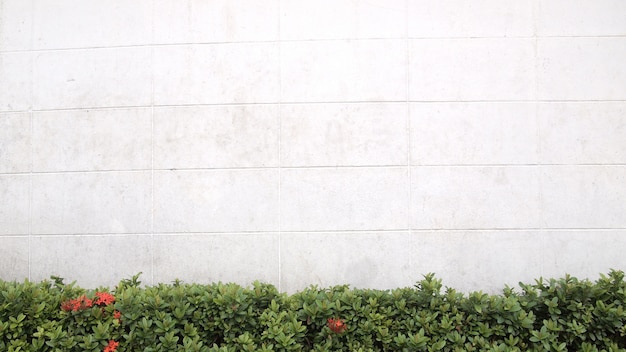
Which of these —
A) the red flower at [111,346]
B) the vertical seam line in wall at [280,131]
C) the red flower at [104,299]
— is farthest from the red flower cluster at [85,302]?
the vertical seam line in wall at [280,131]

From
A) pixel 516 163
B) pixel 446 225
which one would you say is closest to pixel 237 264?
pixel 446 225

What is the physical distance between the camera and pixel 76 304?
3098 mm

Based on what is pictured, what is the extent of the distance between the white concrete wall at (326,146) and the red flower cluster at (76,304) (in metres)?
0.73

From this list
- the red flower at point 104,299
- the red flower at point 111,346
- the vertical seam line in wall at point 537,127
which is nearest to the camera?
the red flower at point 111,346

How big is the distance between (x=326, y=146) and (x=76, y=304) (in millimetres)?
1972

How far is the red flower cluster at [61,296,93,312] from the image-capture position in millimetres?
3086

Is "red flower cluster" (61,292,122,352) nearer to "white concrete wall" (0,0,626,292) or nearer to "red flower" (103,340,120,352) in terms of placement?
"red flower" (103,340,120,352)

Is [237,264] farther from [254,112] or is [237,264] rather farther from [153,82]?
[153,82]

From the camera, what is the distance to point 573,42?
12.6 feet

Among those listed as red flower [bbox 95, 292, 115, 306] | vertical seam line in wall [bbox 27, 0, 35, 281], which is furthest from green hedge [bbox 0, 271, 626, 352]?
vertical seam line in wall [bbox 27, 0, 35, 281]

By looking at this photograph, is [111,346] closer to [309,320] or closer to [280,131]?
[309,320]

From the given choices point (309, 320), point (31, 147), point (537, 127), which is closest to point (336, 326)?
point (309, 320)

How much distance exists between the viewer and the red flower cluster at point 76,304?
309 cm

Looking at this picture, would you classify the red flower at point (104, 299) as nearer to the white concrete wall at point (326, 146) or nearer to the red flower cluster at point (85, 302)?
the red flower cluster at point (85, 302)
